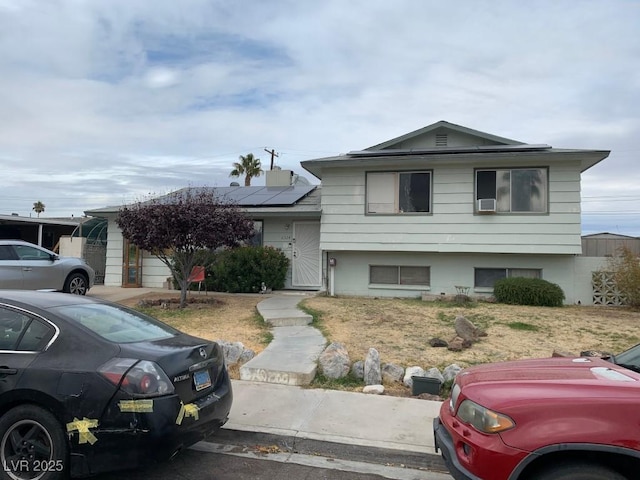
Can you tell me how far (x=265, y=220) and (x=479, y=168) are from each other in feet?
22.4

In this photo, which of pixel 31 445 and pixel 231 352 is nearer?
pixel 31 445

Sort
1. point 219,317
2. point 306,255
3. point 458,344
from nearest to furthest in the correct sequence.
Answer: point 458,344
point 219,317
point 306,255

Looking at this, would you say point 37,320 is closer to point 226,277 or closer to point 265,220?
point 226,277

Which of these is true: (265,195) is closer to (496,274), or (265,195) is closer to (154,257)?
(154,257)

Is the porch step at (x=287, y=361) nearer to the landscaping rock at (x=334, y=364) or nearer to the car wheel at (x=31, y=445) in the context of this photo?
the landscaping rock at (x=334, y=364)

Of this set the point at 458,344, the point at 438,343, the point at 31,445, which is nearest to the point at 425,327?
the point at 438,343

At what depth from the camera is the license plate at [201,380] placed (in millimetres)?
3902

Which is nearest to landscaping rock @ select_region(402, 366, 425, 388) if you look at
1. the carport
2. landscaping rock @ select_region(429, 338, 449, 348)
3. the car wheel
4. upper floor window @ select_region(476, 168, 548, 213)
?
landscaping rock @ select_region(429, 338, 449, 348)

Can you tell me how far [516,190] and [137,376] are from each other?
40.2ft

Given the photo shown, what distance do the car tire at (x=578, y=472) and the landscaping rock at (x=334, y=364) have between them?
397cm

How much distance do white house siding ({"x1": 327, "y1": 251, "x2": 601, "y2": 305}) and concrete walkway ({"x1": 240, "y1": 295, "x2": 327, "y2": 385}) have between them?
412 cm

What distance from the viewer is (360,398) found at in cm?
579

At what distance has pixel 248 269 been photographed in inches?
564

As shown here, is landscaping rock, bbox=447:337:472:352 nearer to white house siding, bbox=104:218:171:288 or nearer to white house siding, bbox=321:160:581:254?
white house siding, bbox=321:160:581:254
